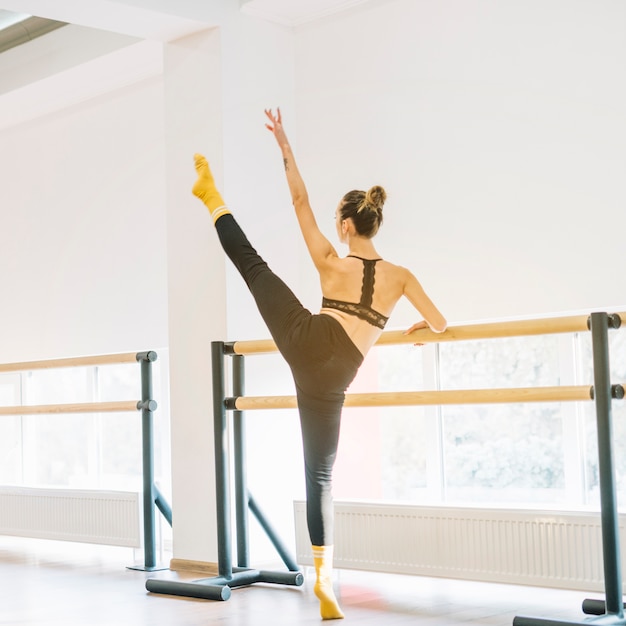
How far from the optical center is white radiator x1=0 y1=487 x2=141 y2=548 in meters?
5.20

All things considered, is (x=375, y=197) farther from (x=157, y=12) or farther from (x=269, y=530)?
(x=157, y=12)

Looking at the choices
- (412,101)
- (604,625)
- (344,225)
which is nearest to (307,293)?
(412,101)

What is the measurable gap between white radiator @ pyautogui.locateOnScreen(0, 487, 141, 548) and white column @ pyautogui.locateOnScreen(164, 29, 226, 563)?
0.35 m

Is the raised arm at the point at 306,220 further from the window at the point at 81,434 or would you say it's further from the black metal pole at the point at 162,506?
the window at the point at 81,434

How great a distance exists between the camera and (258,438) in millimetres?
4969

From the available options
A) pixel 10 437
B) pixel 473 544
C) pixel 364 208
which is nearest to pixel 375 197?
pixel 364 208

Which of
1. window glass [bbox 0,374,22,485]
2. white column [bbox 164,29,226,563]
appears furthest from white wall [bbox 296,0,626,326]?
window glass [bbox 0,374,22,485]

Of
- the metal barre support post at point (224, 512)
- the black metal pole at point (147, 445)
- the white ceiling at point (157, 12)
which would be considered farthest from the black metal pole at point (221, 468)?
the white ceiling at point (157, 12)

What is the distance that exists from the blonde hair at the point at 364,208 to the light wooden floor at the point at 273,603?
4.46 ft

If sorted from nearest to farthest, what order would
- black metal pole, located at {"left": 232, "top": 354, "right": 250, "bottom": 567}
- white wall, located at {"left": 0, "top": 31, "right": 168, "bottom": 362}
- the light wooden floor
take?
the light wooden floor < black metal pole, located at {"left": 232, "top": 354, "right": 250, "bottom": 567} < white wall, located at {"left": 0, "top": 31, "right": 168, "bottom": 362}

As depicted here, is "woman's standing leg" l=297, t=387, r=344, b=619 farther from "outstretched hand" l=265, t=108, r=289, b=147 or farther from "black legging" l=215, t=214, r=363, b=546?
"outstretched hand" l=265, t=108, r=289, b=147

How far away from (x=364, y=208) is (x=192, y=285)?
1620 millimetres

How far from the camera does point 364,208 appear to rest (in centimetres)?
356

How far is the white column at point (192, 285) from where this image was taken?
485cm
